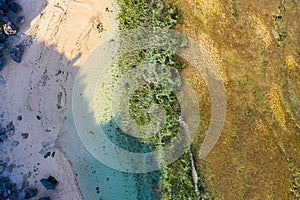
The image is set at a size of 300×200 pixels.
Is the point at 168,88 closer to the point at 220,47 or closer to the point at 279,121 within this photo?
the point at 220,47

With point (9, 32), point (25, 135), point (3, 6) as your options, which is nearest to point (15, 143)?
point (25, 135)

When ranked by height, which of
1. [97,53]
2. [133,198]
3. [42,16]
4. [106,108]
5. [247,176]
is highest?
[42,16]

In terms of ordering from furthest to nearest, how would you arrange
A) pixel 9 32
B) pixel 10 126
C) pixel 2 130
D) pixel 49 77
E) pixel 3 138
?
1. pixel 9 32
2. pixel 49 77
3. pixel 10 126
4. pixel 2 130
5. pixel 3 138

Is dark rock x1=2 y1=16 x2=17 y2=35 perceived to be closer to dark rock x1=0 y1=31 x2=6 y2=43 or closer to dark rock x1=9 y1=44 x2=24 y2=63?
dark rock x1=0 y1=31 x2=6 y2=43

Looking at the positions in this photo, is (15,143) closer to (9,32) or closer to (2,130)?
(2,130)

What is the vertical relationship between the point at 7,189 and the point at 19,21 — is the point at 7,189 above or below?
below

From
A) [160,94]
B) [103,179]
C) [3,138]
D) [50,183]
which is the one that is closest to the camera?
[50,183]

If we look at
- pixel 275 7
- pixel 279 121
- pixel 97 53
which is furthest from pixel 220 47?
pixel 97 53
